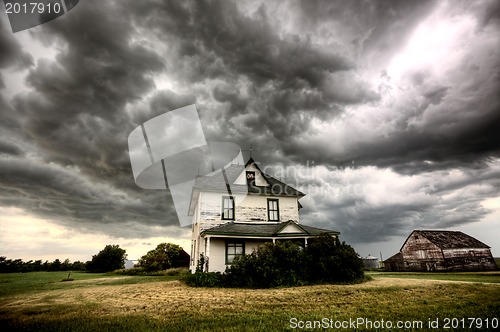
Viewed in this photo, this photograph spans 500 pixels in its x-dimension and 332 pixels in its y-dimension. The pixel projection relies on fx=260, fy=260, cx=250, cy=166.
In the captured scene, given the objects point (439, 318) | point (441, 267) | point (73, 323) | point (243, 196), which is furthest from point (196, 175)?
point (441, 267)

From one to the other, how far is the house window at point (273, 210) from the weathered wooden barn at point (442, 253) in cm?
2640

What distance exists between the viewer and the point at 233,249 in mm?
19391

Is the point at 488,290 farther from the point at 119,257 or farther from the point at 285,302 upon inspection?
the point at 119,257

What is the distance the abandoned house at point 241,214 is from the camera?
18.5 m

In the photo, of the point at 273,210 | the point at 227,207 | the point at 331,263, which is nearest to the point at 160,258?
the point at 227,207

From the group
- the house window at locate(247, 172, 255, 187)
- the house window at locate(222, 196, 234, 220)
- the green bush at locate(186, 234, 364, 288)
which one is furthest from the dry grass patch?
the house window at locate(247, 172, 255, 187)

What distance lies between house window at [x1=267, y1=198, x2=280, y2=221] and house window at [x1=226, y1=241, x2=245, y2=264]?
11.1 feet

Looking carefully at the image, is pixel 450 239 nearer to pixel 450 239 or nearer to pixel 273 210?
pixel 450 239

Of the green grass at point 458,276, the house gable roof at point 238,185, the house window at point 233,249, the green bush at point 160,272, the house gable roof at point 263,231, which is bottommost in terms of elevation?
the green grass at point 458,276

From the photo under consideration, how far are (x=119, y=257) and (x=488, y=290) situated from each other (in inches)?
1731

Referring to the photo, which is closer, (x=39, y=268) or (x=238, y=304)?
(x=238, y=304)

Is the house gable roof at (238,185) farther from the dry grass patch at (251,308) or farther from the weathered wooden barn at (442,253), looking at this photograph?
the weathered wooden barn at (442,253)

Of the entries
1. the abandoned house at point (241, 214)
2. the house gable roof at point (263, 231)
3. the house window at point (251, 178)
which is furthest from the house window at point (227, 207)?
the house window at point (251, 178)

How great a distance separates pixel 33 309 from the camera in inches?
354
